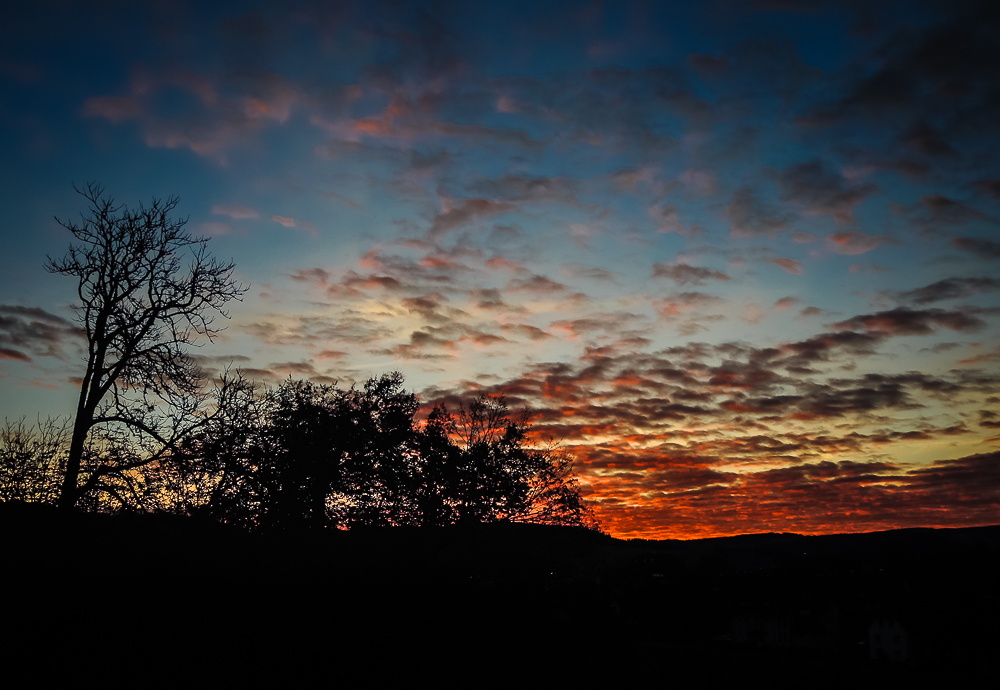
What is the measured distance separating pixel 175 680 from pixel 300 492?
11975mm

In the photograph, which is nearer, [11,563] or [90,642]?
[90,642]

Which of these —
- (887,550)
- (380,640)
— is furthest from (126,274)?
(887,550)

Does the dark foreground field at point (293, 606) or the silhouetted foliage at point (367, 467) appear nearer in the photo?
the dark foreground field at point (293, 606)

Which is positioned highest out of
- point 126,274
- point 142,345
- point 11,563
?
point 126,274

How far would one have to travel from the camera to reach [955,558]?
262ft

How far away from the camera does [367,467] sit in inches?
1060

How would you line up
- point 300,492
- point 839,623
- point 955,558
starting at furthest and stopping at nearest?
point 955,558 < point 839,623 < point 300,492

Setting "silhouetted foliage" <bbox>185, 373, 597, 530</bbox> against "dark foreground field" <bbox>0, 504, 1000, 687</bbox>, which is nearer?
"dark foreground field" <bbox>0, 504, 1000, 687</bbox>

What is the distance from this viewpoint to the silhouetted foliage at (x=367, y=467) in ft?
58.7

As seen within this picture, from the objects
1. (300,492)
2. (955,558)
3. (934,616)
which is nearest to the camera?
(300,492)

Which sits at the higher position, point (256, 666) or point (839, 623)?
point (256, 666)

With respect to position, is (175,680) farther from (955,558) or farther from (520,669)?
(955,558)

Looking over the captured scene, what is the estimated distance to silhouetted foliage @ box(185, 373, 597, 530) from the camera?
1791 centimetres

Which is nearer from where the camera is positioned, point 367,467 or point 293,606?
point 293,606
